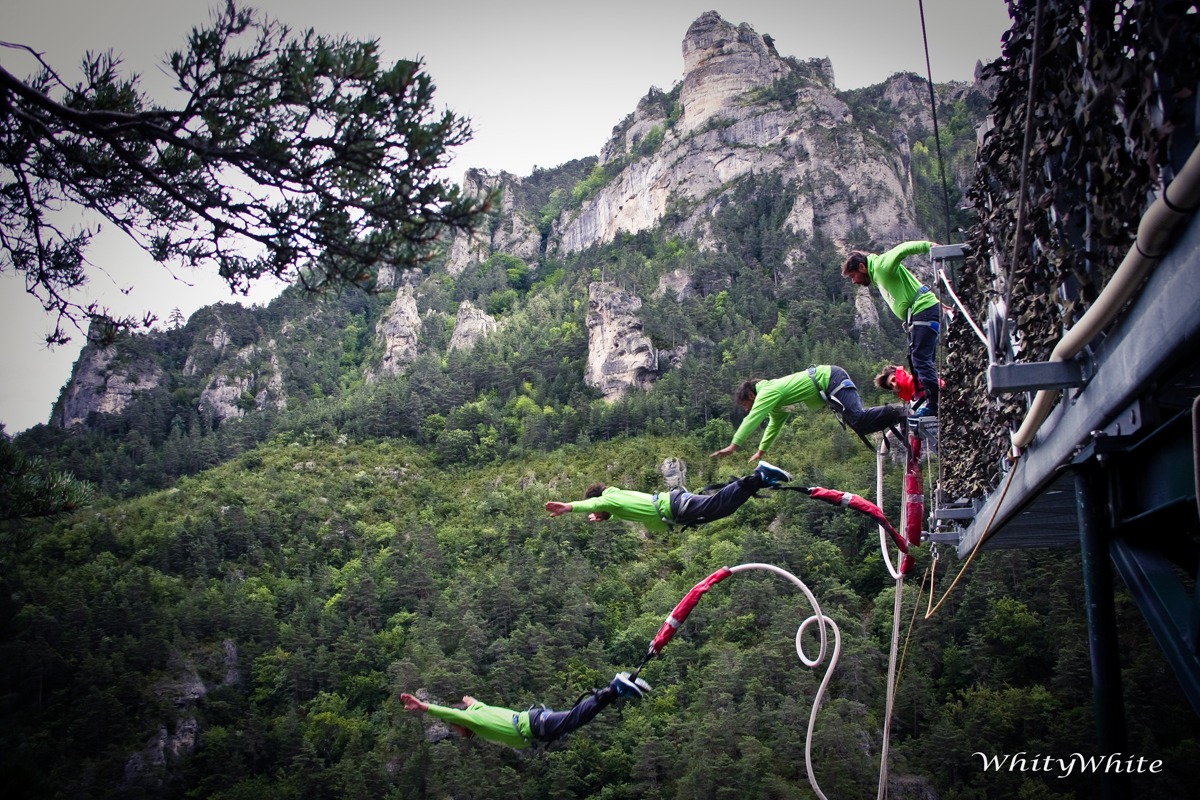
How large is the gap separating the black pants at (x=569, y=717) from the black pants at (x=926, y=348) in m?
3.31

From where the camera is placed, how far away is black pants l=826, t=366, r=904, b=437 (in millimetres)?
6621

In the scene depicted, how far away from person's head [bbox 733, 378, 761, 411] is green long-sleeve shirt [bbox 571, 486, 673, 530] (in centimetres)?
92

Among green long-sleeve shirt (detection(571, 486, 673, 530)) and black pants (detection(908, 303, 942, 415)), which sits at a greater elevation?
black pants (detection(908, 303, 942, 415))

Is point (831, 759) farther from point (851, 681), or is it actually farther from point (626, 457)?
point (626, 457)

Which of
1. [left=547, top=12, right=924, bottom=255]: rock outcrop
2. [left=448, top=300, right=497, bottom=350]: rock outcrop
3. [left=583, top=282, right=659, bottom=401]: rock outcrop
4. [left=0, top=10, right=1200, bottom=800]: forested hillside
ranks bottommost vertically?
[left=0, top=10, right=1200, bottom=800]: forested hillside

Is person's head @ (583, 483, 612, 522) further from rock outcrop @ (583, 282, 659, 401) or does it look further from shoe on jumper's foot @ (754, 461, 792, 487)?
rock outcrop @ (583, 282, 659, 401)

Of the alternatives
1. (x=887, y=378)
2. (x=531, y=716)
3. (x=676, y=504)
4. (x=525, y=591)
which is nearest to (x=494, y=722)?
(x=531, y=716)

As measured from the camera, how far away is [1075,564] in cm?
3372

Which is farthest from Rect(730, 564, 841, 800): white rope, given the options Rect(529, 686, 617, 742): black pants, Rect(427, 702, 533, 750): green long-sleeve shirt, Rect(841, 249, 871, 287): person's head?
Rect(841, 249, 871, 287): person's head

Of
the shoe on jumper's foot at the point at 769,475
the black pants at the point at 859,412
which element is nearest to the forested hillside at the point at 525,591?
the shoe on jumper's foot at the point at 769,475

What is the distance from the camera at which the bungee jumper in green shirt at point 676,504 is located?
628 cm

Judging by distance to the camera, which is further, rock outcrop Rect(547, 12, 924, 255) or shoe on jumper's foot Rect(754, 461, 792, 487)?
rock outcrop Rect(547, 12, 924, 255)

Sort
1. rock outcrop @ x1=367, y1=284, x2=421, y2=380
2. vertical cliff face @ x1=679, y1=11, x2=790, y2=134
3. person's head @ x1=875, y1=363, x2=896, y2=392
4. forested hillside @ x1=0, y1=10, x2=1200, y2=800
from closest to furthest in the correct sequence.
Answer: person's head @ x1=875, y1=363, x2=896, y2=392, forested hillside @ x1=0, y1=10, x2=1200, y2=800, rock outcrop @ x1=367, y1=284, x2=421, y2=380, vertical cliff face @ x1=679, y1=11, x2=790, y2=134

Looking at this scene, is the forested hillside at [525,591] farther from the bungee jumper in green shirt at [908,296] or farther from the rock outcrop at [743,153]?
the bungee jumper in green shirt at [908,296]
